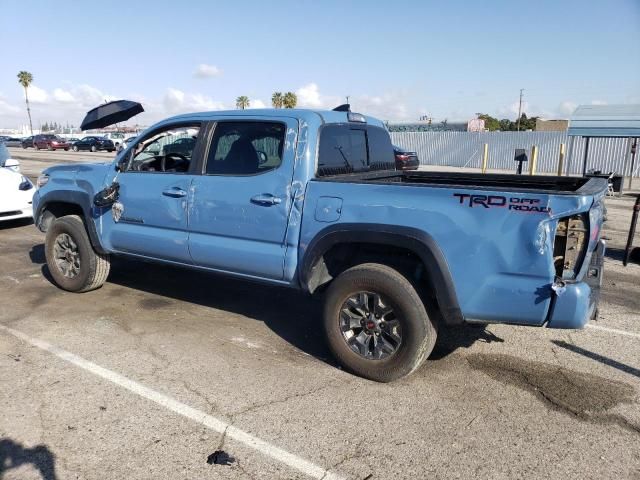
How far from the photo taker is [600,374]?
159 inches

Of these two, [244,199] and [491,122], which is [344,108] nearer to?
[244,199]

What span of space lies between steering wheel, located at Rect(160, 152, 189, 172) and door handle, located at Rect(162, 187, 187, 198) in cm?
29

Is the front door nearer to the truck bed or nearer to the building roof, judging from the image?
the truck bed

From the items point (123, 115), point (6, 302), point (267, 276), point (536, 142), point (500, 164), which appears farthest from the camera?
point (500, 164)

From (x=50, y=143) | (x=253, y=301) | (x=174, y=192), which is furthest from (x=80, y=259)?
(x=50, y=143)

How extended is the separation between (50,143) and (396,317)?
5194cm

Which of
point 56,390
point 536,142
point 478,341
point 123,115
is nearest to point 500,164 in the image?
point 536,142

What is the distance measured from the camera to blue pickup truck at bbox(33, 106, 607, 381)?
336cm

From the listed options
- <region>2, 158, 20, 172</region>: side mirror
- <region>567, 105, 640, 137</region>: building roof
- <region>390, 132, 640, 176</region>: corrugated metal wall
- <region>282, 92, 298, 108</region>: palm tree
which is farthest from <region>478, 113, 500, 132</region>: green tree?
<region>2, 158, 20, 172</region>: side mirror

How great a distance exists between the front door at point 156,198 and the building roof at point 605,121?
1601 cm

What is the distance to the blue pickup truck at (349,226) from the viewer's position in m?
3.36

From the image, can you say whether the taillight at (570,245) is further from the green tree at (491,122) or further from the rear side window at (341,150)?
the green tree at (491,122)

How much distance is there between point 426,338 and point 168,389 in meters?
1.81

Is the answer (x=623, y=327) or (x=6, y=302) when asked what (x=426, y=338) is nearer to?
(x=623, y=327)
